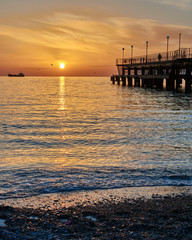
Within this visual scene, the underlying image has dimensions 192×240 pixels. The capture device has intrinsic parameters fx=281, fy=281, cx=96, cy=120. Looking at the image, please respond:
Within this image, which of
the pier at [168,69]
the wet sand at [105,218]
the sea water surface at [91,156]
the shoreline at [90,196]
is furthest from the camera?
the pier at [168,69]

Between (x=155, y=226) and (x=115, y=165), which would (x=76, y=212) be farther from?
(x=115, y=165)

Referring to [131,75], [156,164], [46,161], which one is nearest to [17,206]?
[46,161]

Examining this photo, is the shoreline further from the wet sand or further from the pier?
the pier

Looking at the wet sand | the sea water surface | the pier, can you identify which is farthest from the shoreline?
the pier

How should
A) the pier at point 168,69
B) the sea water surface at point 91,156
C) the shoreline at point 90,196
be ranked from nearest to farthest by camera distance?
the shoreline at point 90,196, the sea water surface at point 91,156, the pier at point 168,69

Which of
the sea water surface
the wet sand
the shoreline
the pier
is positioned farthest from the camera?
the pier

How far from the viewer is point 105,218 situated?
17.5ft

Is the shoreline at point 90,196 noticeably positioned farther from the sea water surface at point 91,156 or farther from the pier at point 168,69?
the pier at point 168,69

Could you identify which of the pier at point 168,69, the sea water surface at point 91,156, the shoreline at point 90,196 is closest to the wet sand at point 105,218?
the shoreline at point 90,196

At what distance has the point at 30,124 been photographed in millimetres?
18266

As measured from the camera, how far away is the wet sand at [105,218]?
475 centimetres

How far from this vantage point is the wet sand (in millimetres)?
4746

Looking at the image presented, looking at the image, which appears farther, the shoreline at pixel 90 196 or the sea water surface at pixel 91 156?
the sea water surface at pixel 91 156

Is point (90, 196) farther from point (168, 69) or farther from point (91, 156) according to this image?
point (168, 69)
